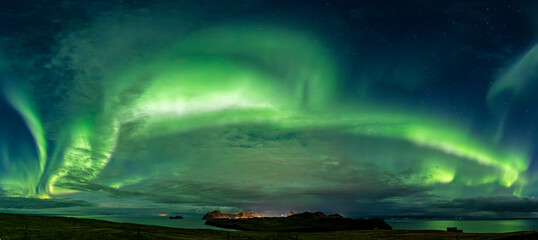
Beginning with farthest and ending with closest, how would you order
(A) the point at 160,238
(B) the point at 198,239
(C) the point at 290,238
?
(C) the point at 290,238
(B) the point at 198,239
(A) the point at 160,238

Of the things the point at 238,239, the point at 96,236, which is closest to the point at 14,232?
the point at 96,236

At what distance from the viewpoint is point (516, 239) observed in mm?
89562

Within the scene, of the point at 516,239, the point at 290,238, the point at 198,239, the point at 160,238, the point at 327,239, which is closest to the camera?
the point at 516,239

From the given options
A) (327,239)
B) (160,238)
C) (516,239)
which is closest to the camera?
(516,239)

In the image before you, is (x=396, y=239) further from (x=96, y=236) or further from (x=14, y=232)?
(x=14, y=232)

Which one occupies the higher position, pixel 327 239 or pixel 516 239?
pixel 516 239

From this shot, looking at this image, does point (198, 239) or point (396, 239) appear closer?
point (198, 239)

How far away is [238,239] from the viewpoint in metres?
117

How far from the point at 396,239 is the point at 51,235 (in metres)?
112

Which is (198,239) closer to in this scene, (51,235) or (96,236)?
(96,236)

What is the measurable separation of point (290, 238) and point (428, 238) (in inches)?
2044

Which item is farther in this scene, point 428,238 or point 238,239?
point 428,238

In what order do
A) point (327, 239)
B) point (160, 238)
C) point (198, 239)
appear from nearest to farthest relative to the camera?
point (160, 238)
point (198, 239)
point (327, 239)

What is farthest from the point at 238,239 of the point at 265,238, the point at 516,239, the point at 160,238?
the point at 516,239
